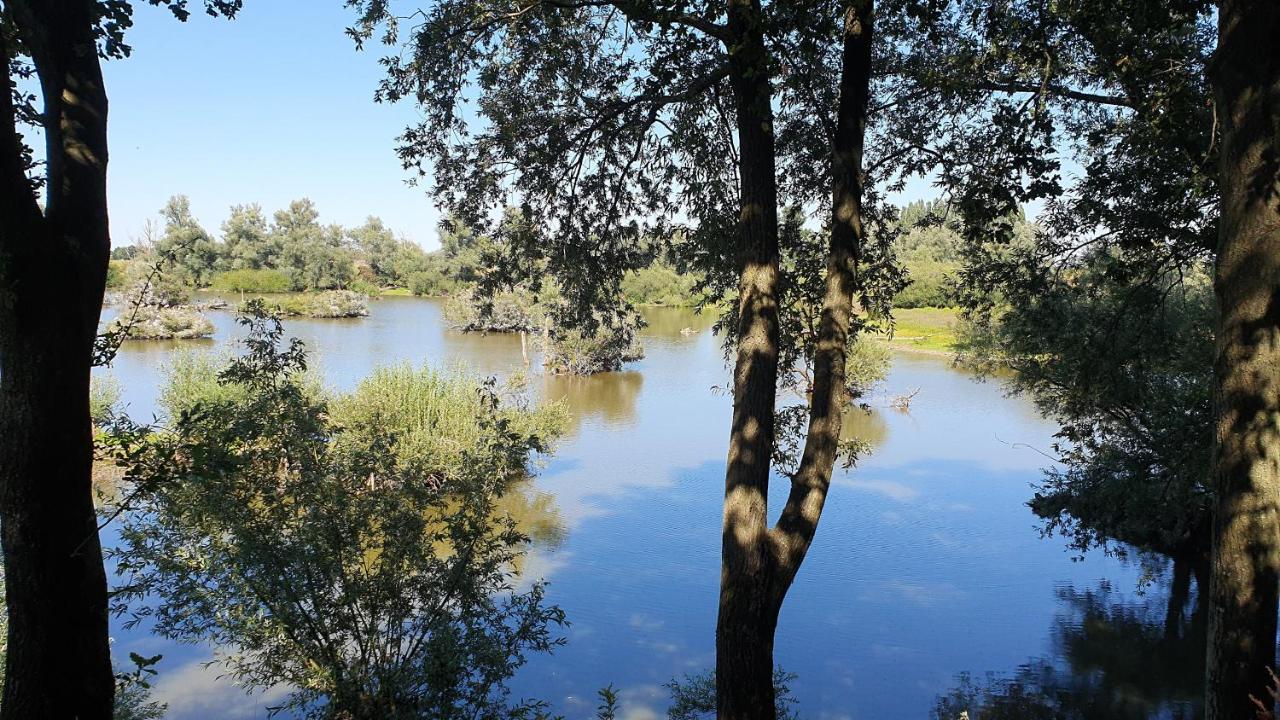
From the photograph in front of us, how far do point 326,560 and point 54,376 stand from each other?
116 inches

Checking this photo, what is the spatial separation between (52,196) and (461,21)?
2.79 meters

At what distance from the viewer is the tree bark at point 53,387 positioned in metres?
2.81

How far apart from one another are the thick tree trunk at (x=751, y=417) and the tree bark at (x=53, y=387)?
106 inches

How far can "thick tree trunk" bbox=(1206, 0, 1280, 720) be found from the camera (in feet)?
10.6

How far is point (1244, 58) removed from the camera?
11.1 ft

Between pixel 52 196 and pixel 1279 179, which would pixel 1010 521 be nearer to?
pixel 1279 179

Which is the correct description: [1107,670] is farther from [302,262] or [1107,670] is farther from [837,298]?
[302,262]

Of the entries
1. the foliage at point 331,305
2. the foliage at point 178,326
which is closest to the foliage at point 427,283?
the foliage at point 331,305

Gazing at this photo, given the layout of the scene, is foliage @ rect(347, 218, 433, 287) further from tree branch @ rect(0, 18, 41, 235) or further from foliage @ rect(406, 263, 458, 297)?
tree branch @ rect(0, 18, 41, 235)

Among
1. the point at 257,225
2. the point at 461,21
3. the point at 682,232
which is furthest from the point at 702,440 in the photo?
the point at 257,225

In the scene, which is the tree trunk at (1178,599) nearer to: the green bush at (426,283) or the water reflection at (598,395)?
the water reflection at (598,395)

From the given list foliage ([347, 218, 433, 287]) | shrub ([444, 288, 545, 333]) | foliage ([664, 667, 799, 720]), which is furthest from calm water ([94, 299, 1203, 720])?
foliage ([347, 218, 433, 287])

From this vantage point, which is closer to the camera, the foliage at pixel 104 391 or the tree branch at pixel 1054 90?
the tree branch at pixel 1054 90

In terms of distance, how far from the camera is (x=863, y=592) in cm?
1213
